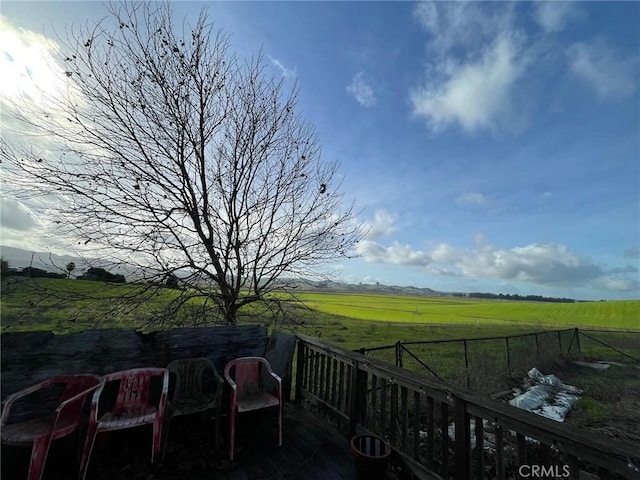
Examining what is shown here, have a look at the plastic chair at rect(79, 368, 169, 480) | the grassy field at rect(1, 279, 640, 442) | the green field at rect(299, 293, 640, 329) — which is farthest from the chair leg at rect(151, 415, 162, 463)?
the green field at rect(299, 293, 640, 329)

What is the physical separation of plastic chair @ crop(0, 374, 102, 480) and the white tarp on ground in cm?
572

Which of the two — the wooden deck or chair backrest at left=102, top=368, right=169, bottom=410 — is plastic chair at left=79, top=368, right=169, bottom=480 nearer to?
chair backrest at left=102, top=368, right=169, bottom=410

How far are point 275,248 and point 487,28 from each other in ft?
17.9

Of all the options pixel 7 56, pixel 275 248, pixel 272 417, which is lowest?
pixel 272 417

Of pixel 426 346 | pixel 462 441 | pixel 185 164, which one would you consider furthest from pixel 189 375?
pixel 426 346

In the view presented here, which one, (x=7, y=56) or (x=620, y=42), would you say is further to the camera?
(x=620, y=42)

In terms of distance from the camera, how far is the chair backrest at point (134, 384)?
2.52m

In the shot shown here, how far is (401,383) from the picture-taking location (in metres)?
2.38

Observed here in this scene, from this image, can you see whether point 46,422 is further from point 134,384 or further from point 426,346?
point 426,346

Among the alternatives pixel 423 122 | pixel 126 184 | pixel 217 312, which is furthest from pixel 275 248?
pixel 423 122

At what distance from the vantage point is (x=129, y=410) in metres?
2.43

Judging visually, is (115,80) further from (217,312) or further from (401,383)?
(401,383)

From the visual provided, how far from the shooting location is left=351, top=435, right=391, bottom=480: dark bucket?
2178mm

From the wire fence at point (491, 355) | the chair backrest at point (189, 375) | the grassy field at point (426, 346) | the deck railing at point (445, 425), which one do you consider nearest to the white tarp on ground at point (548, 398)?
the grassy field at point (426, 346)
